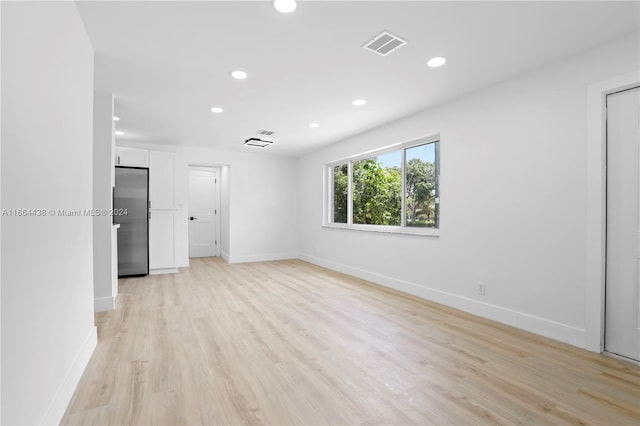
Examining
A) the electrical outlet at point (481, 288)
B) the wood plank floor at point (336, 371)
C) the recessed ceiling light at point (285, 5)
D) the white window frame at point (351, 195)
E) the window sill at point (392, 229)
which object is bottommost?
the wood plank floor at point (336, 371)

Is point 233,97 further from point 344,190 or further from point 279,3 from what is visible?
point 344,190

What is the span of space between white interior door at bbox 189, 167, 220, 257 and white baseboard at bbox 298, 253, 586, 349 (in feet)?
14.8

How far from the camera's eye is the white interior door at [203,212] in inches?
301

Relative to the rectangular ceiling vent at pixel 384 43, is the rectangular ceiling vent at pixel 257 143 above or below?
below

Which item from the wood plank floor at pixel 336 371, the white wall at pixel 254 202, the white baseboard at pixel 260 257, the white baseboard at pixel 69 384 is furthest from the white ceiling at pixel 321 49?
the white baseboard at pixel 260 257

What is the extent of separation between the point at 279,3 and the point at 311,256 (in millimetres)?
5288

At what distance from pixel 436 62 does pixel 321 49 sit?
1.02m

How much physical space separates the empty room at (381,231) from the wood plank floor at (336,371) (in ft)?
0.06

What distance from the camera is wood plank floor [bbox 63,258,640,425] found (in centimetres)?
170

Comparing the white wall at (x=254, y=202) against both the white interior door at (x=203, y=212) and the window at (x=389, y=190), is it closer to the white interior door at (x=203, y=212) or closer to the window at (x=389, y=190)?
the white interior door at (x=203, y=212)

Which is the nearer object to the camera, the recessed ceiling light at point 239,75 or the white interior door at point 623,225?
the white interior door at point 623,225

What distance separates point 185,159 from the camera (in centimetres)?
634

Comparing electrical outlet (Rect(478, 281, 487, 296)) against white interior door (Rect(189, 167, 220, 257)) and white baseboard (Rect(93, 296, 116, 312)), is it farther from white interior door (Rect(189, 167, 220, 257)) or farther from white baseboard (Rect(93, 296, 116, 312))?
white interior door (Rect(189, 167, 220, 257))

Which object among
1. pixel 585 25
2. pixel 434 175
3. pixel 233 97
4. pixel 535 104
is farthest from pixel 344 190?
pixel 585 25
